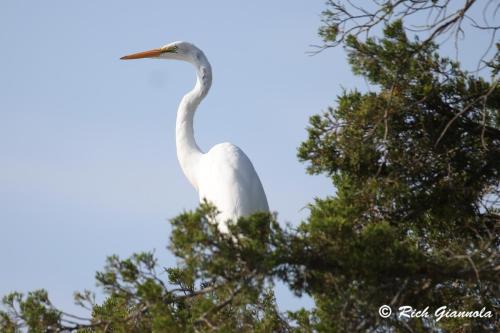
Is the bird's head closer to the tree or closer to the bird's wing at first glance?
the bird's wing

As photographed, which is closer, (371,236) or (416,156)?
(371,236)

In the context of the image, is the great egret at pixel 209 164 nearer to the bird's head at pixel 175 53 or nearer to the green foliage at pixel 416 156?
the bird's head at pixel 175 53

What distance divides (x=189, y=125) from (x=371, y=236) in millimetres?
4455

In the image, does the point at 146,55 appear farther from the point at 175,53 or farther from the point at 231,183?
the point at 231,183

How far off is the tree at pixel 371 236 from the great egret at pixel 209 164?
43.3 inches

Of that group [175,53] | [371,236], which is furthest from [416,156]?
[175,53]

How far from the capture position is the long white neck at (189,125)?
343 inches

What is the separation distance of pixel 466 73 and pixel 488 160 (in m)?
0.66

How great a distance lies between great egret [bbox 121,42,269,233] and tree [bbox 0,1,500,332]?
110 cm

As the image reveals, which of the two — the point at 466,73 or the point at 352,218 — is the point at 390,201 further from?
the point at 466,73

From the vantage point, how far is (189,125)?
877 centimetres

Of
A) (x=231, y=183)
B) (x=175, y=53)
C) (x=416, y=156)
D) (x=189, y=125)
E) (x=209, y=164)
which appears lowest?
(x=416, y=156)

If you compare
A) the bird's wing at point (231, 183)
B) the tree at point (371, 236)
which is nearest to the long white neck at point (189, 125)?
the bird's wing at point (231, 183)

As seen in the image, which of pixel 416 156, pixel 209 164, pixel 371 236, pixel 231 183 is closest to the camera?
pixel 371 236
